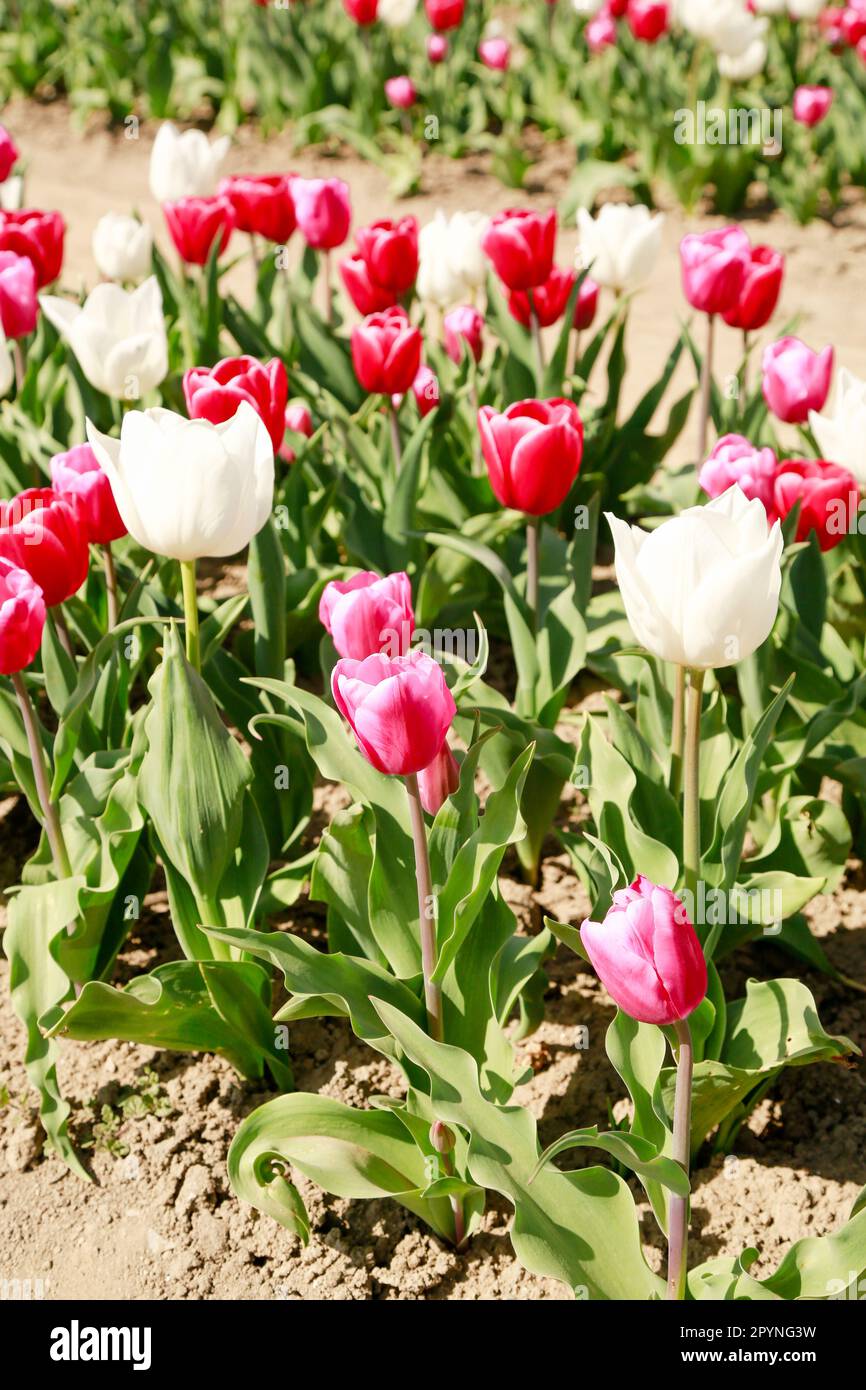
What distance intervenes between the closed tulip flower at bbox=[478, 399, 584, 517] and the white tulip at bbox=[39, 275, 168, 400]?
87 cm

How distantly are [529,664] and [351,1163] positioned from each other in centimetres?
97

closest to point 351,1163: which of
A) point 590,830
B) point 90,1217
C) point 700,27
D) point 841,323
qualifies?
point 90,1217

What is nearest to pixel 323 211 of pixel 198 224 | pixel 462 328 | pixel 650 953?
pixel 198 224

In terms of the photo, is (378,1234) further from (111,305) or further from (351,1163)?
(111,305)

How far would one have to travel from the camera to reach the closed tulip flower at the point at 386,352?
2.82 metres

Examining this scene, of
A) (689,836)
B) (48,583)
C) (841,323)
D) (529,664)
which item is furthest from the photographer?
(841,323)

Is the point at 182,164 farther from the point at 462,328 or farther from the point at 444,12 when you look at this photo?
the point at 444,12

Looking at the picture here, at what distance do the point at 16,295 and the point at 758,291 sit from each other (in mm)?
1577

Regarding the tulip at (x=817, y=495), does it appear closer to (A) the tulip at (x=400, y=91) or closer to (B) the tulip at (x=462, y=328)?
(B) the tulip at (x=462, y=328)

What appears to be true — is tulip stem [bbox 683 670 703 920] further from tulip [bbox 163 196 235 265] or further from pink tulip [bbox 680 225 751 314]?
tulip [bbox 163 196 235 265]

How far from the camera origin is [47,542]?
2.12 metres

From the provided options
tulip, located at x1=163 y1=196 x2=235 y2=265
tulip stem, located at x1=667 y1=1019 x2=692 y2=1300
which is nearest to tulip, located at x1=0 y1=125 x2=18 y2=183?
tulip, located at x1=163 y1=196 x2=235 y2=265

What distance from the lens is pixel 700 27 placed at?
249 inches

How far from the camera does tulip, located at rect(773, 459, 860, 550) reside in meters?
2.52
